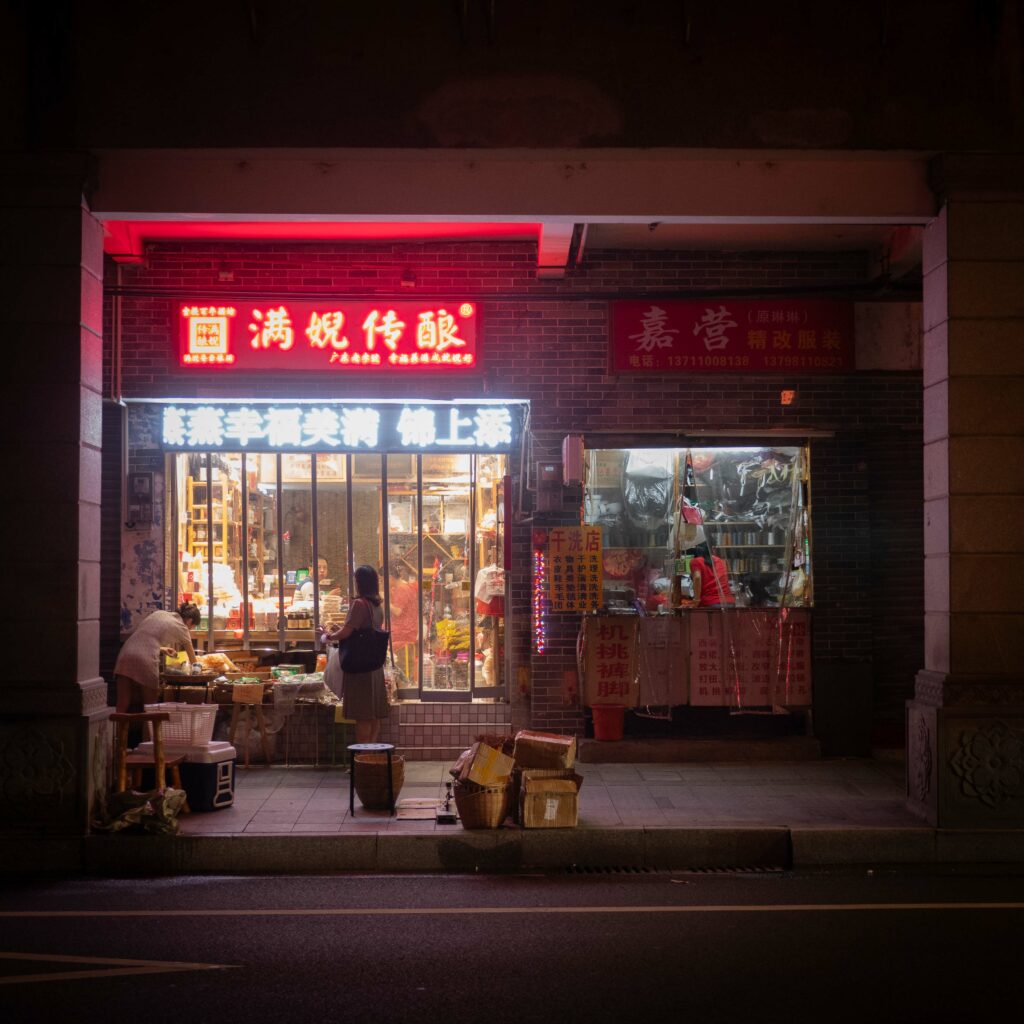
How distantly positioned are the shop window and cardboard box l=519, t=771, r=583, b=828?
355 cm

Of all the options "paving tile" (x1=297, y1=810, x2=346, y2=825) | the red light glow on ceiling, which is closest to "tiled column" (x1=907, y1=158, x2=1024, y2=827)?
the red light glow on ceiling

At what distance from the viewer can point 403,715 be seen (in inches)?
475

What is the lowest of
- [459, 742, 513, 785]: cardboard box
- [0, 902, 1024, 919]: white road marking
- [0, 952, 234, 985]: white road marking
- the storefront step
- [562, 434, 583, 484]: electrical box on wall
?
[0, 902, 1024, 919]: white road marking

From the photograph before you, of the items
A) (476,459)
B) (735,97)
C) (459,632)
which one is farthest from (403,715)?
(735,97)

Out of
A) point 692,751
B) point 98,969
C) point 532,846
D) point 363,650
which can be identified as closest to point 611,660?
point 692,751

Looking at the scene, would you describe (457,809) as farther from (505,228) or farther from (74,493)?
(505,228)

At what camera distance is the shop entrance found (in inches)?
483

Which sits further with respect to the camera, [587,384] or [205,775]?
[587,384]

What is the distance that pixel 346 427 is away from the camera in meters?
12.0

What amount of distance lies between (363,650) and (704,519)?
4.06m

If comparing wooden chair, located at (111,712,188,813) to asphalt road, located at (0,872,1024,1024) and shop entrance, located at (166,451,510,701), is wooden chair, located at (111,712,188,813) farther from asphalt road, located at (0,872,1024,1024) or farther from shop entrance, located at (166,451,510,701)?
shop entrance, located at (166,451,510,701)

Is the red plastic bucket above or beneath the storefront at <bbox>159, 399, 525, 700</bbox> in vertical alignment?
beneath

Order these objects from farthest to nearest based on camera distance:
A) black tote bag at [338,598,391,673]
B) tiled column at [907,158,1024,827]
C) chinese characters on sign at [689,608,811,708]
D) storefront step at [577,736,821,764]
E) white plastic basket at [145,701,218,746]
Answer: chinese characters on sign at [689,608,811,708], storefront step at [577,736,821,764], black tote bag at [338,598,391,673], white plastic basket at [145,701,218,746], tiled column at [907,158,1024,827]

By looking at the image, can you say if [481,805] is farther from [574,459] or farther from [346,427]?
[346,427]
